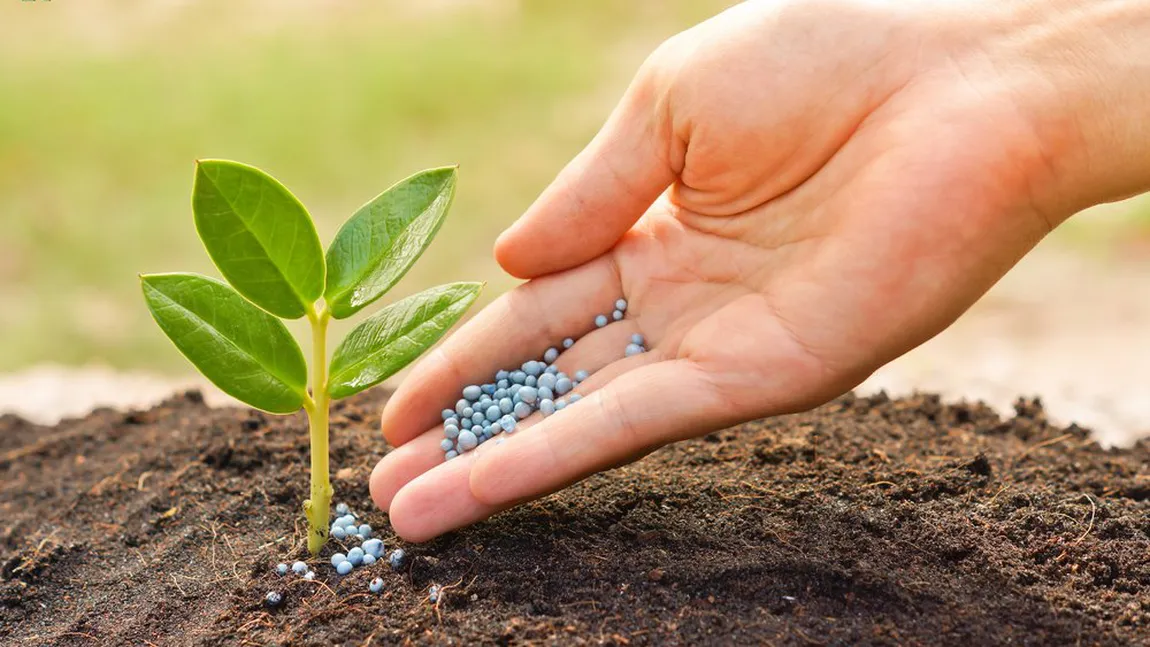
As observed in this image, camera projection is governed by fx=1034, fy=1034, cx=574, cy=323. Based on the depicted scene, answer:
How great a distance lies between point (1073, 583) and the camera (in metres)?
1.46

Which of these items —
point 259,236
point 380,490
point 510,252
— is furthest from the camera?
point 510,252

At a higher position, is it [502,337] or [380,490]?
[502,337]

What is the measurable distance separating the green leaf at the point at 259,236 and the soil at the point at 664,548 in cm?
42

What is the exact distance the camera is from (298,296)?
1.46m

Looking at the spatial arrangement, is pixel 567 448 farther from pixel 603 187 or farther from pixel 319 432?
pixel 603 187

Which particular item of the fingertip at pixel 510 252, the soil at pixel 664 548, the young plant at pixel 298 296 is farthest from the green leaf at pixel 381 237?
the soil at pixel 664 548

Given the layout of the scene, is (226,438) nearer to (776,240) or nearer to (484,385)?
(484,385)

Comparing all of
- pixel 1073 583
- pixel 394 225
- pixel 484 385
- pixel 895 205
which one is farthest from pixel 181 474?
pixel 1073 583

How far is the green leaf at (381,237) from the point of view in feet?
4.87

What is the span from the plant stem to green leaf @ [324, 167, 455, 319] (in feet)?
0.12

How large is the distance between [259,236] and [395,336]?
238 millimetres

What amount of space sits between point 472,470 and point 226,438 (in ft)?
2.46

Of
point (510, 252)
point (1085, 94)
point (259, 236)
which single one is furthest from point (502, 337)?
point (1085, 94)

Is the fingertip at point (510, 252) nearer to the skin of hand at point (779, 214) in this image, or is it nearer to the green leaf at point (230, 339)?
the skin of hand at point (779, 214)
